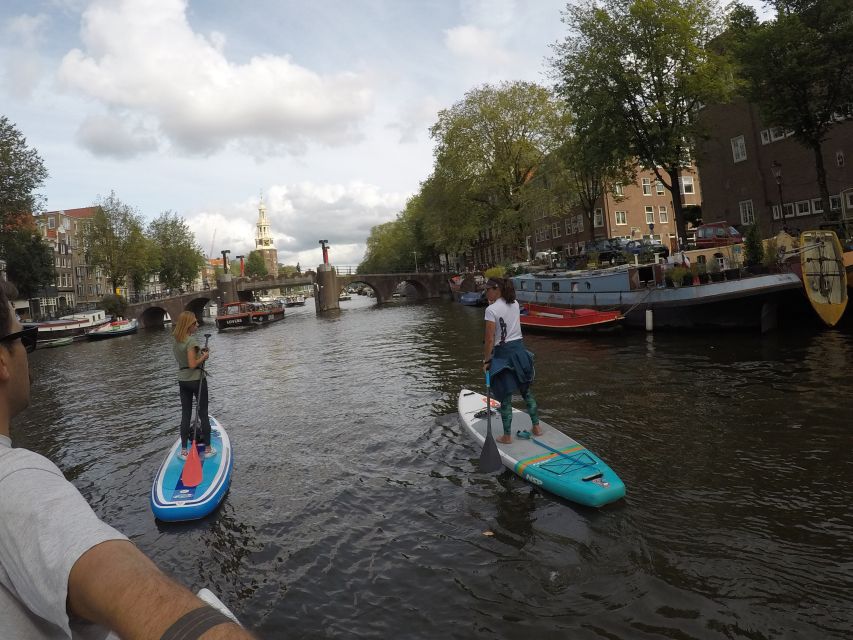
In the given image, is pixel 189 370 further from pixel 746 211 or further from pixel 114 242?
pixel 114 242

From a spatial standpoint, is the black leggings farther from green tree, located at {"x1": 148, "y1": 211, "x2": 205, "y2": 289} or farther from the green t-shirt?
green tree, located at {"x1": 148, "y1": 211, "x2": 205, "y2": 289}

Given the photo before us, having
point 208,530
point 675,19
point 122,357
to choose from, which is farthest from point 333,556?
point 122,357

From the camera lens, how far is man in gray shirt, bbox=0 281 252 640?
1.09 meters

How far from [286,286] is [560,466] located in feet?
221

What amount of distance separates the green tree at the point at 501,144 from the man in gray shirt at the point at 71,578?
4290cm

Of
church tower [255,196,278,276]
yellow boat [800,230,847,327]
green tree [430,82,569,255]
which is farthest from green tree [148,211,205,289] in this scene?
church tower [255,196,278,276]

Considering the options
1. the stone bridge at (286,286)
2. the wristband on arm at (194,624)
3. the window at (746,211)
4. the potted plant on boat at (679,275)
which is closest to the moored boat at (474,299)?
the window at (746,211)

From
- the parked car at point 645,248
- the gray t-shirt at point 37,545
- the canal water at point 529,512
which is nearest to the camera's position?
the gray t-shirt at point 37,545

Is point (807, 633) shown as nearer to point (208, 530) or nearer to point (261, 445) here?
point (208, 530)

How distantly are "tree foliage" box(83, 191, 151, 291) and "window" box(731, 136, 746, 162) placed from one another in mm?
61798

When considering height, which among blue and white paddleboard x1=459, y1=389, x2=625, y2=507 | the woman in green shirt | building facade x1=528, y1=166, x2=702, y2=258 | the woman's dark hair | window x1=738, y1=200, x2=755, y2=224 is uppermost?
building facade x1=528, y1=166, x2=702, y2=258

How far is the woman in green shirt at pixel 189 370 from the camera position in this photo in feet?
27.7

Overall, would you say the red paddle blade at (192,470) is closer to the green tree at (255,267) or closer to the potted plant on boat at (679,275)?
the potted plant on boat at (679,275)

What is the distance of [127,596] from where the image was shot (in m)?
1.12
